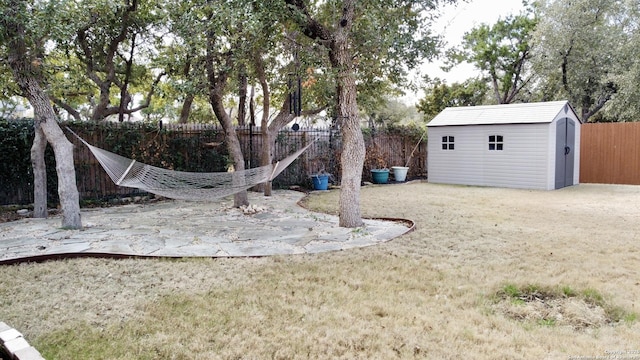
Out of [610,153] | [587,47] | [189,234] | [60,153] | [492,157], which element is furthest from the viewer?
[587,47]

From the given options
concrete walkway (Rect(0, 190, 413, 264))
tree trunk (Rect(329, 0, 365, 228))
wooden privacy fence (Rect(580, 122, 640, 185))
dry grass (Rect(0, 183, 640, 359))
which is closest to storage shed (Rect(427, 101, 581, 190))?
wooden privacy fence (Rect(580, 122, 640, 185))

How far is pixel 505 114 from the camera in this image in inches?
382

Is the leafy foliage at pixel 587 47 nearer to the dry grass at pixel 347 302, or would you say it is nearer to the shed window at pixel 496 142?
the shed window at pixel 496 142

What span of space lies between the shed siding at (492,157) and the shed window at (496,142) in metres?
0.07

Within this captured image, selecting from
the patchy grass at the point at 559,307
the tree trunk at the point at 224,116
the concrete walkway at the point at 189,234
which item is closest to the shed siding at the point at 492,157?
the concrete walkway at the point at 189,234

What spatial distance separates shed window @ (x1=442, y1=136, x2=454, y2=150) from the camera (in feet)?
34.1

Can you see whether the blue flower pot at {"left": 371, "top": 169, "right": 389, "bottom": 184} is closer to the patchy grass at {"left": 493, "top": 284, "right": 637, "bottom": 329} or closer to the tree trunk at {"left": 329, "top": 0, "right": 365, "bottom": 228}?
the tree trunk at {"left": 329, "top": 0, "right": 365, "bottom": 228}

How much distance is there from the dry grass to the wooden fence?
401 centimetres

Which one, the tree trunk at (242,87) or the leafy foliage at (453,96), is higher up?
Answer: the leafy foliage at (453,96)

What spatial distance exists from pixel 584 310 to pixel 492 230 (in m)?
2.27

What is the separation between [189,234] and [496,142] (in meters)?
7.39

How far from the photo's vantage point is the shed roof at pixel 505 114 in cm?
902

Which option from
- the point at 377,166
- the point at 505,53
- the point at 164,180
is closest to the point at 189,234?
the point at 164,180

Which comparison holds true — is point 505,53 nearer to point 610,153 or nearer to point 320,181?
point 610,153
